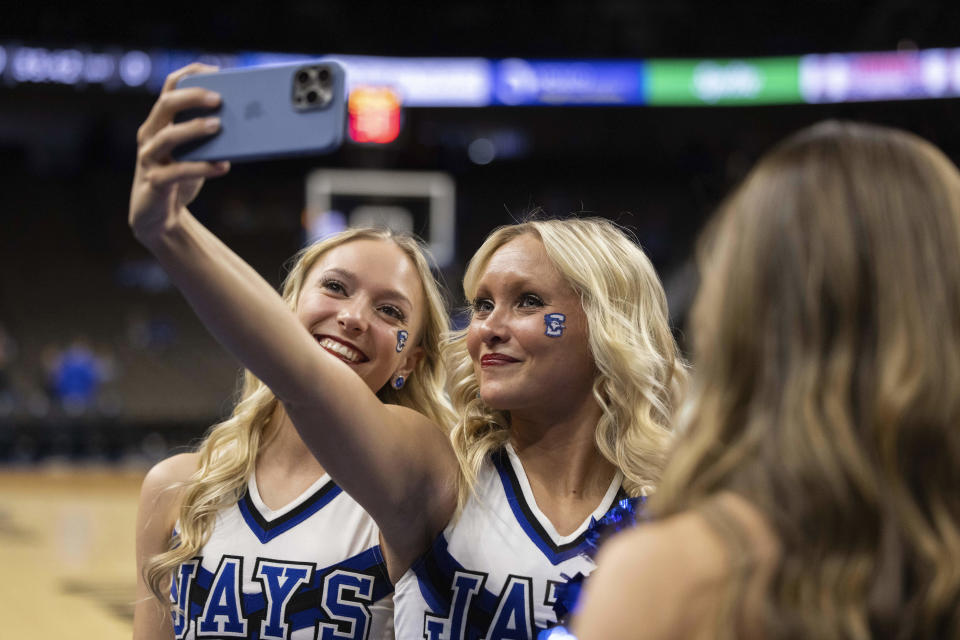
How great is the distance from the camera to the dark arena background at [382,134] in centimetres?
1348

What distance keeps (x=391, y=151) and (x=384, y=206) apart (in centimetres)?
345

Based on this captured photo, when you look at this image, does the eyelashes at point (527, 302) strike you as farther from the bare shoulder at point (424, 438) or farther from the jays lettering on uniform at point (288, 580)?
the jays lettering on uniform at point (288, 580)

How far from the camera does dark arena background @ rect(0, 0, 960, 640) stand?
1348 centimetres

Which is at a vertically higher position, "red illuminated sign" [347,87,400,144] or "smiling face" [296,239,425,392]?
"red illuminated sign" [347,87,400,144]

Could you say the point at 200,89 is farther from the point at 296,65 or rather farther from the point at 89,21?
the point at 89,21

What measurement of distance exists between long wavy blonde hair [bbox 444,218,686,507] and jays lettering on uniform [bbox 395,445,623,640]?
8cm

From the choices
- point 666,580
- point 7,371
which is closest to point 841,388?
point 666,580

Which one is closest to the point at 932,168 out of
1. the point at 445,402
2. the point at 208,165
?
the point at 208,165

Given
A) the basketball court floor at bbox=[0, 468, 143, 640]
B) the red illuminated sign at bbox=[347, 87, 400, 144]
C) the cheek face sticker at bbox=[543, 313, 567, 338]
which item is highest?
the red illuminated sign at bbox=[347, 87, 400, 144]

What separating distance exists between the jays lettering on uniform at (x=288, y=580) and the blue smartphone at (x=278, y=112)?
1080 mm

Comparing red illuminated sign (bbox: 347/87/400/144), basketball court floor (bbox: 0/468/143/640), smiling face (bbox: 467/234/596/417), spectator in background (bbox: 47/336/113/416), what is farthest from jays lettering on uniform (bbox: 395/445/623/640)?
spectator in background (bbox: 47/336/113/416)

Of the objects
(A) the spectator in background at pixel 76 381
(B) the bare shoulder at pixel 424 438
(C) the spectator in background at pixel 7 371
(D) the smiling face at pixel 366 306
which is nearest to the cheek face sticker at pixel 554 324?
(B) the bare shoulder at pixel 424 438

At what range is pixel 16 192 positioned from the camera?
16.2 metres

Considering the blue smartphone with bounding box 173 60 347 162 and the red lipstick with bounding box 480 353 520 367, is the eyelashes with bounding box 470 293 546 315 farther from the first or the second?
the blue smartphone with bounding box 173 60 347 162
